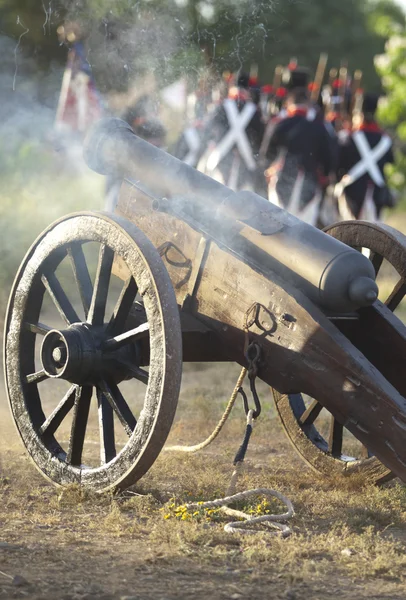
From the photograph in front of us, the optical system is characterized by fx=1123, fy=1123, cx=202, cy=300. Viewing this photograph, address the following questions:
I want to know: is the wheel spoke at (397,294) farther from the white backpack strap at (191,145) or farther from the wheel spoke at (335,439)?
the white backpack strap at (191,145)

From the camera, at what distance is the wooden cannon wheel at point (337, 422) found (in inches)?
208

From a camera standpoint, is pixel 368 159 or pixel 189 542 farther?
pixel 368 159

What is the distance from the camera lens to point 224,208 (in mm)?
5062

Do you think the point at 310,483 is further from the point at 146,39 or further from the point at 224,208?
the point at 146,39

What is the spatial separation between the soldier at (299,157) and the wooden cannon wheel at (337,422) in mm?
9155

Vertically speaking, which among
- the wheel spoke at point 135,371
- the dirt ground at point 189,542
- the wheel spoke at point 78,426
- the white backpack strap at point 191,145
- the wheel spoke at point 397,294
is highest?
the white backpack strap at point 191,145

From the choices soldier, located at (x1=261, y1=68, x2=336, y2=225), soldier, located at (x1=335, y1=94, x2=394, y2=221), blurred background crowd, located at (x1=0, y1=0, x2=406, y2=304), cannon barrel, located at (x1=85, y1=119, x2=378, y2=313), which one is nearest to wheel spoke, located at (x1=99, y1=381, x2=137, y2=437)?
cannon barrel, located at (x1=85, y1=119, x2=378, y2=313)

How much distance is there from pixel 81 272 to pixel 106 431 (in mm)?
775

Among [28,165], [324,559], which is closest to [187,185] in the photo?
[324,559]

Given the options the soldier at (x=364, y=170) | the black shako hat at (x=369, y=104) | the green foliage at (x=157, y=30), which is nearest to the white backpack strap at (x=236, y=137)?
the soldier at (x=364, y=170)

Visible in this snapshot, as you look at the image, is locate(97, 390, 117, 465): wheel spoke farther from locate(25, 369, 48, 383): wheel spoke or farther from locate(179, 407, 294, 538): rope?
locate(179, 407, 294, 538): rope

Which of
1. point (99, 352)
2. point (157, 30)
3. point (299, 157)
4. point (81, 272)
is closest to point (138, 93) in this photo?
point (157, 30)

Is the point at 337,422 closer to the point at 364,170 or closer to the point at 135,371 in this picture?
the point at 135,371

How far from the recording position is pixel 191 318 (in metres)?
5.10
